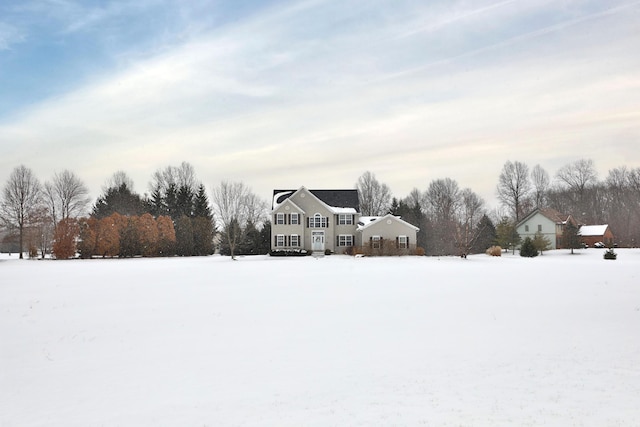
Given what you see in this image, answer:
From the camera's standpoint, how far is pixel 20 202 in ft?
183

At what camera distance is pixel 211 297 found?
20.7 meters

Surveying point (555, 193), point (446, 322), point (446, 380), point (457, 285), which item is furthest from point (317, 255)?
point (555, 193)

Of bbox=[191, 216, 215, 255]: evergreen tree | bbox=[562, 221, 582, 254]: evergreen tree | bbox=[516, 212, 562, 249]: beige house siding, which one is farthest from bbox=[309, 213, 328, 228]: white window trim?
bbox=[562, 221, 582, 254]: evergreen tree

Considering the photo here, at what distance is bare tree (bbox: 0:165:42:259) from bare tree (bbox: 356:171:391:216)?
145ft


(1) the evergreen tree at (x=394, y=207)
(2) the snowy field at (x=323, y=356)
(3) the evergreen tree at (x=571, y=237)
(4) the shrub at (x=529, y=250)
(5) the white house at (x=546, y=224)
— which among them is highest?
(1) the evergreen tree at (x=394, y=207)

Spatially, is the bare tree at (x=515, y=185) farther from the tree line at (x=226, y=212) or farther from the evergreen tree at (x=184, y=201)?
the evergreen tree at (x=184, y=201)

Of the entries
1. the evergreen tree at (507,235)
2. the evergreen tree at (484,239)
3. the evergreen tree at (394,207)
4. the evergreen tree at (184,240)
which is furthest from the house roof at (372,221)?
the evergreen tree at (184,240)

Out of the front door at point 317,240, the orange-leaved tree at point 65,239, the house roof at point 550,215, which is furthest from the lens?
the house roof at point 550,215

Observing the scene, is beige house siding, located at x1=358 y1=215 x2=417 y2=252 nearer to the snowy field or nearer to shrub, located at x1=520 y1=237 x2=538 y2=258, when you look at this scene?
shrub, located at x1=520 y1=237 x2=538 y2=258

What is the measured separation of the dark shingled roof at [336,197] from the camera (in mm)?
55969

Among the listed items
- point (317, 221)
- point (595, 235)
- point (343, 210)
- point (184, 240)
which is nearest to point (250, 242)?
point (184, 240)

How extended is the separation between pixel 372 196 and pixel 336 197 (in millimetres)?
21932

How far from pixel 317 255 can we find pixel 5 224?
35.4 meters

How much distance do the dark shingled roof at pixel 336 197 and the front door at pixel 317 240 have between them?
13.9 feet
